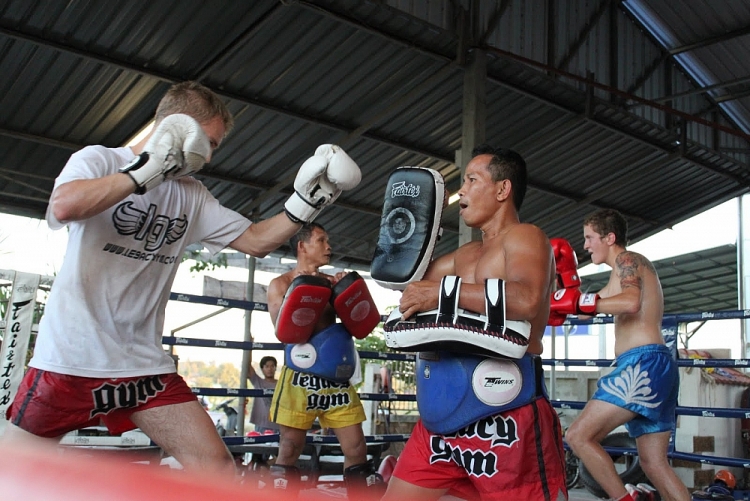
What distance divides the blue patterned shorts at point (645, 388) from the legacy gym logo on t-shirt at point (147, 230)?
83.1 inches

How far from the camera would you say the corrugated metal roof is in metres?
7.28

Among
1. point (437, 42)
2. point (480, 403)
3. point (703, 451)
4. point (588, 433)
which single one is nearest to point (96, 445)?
point (588, 433)

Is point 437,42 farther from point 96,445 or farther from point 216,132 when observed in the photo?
point 216,132

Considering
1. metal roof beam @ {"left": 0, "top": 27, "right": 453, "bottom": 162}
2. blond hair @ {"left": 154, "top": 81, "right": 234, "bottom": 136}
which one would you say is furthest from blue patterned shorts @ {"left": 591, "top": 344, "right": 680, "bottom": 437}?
metal roof beam @ {"left": 0, "top": 27, "right": 453, "bottom": 162}

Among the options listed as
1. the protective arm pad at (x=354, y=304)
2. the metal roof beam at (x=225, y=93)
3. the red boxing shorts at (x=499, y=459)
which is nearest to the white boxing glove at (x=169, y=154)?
the red boxing shorts at (x=499, y=459)

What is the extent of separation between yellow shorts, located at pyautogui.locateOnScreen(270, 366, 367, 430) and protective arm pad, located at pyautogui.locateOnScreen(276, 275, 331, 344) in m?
0.24

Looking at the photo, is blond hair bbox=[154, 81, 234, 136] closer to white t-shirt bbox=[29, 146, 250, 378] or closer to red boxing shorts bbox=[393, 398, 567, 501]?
white t-shirt bbox=[29, 146, 250, 378]

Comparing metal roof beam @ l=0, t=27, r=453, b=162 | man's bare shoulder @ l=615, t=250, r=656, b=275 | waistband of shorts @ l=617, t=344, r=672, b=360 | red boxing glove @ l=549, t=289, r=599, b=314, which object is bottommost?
waistband of shorts @ l=617, t=344, r=672, b=360

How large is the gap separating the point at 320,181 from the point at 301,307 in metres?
1.45

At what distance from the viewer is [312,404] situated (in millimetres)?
3910

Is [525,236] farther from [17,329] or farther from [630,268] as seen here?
[17,329]

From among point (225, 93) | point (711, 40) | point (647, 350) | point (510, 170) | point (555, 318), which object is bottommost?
point (647, 350)

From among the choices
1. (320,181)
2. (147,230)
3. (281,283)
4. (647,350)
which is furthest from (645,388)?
(147,230)

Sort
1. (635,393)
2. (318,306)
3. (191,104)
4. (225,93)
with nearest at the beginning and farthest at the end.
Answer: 1. (191,104)
2. (635,393)
3. (318,306)
4. (225,93)
